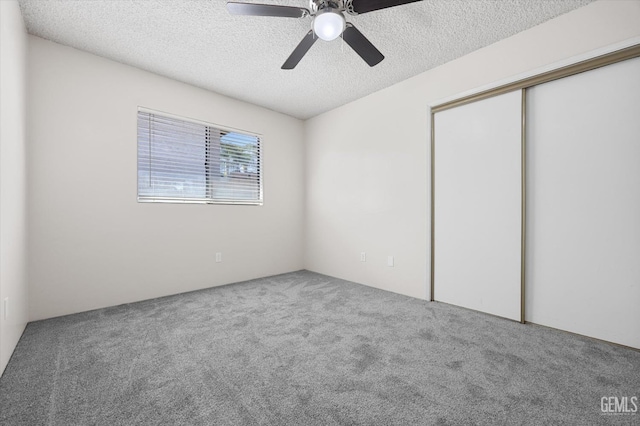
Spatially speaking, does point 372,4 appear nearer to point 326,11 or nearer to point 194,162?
point 326,11

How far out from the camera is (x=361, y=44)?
199 centimetres

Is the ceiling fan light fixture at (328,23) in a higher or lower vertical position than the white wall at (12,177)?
higher

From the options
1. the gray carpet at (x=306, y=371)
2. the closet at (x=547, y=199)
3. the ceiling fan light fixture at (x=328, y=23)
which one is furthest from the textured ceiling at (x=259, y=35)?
the gray carpet at (x=306, y=371)

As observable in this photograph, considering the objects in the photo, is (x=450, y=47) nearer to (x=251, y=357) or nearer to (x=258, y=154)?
(x=258, y=154)

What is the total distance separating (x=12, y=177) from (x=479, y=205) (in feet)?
12.4

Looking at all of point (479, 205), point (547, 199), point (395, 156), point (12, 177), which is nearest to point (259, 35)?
Result: point (395, 156)

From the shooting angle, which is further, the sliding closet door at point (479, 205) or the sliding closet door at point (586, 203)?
the sliding closet door at point (479, 205)

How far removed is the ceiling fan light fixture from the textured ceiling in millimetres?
401

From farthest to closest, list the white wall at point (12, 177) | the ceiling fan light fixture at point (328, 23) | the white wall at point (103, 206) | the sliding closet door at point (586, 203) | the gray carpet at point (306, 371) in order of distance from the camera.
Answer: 1. the white wall at point (103, 206)
2. the sliding closet door at point (586, 203)
3. the ceiling fan light fixture at point (328, 23)
4. the white wall at point (12, 177)
5. the gray carpet at point (306, 371)

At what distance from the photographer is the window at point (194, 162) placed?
3.02 meters

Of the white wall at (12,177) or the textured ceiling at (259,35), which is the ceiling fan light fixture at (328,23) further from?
the white wall at (12,177)

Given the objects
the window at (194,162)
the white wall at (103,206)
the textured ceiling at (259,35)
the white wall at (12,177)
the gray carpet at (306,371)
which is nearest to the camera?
the gray carpet at (306,371)

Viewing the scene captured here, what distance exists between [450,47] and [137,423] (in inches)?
139

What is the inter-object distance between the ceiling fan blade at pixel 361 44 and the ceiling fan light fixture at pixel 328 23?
0.11m
